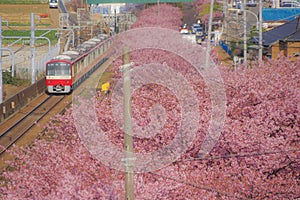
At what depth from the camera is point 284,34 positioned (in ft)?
100

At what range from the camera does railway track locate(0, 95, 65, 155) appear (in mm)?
19766

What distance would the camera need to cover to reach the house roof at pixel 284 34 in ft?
93.0

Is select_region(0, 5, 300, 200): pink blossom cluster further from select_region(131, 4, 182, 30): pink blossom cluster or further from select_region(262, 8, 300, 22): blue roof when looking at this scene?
select_region(131, 4, 182, 30): pink blossom cluster

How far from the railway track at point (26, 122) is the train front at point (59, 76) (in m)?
0.52

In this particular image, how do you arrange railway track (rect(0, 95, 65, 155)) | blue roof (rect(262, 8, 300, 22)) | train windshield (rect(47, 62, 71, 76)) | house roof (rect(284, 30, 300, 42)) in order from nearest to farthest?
railway track (rect(0, 95, 65, 155)) → house roof (rect(284, 30, 300, 42)) → train windshield (rect(47, 62, 71, 76)) → blue roof (rect(262, 8, 300, 22))

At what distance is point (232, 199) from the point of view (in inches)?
330

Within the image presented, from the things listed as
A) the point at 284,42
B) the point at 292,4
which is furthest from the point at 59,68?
the point at 292,4

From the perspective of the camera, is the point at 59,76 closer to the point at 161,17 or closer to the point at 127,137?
the point at 127,137

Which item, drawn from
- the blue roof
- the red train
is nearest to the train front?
the red train

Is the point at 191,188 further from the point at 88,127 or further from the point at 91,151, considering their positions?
the point at 88,127

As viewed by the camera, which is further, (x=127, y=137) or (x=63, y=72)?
(x=63, y=72)

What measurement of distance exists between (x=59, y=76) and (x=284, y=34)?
38.4ft

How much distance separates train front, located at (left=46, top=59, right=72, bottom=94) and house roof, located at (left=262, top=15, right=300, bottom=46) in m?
9.66

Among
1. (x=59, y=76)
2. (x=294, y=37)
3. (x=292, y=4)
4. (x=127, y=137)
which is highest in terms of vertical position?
(x=292, y=4)
